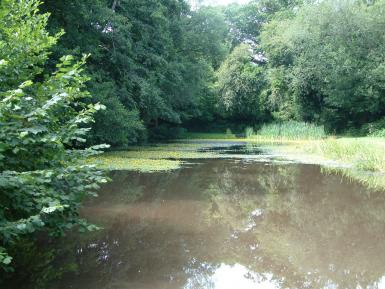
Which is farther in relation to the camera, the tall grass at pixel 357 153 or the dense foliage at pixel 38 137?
the tall grass at pixel 357 153

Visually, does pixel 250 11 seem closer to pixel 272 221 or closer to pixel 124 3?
pixel 124 3

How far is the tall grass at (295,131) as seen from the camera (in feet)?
85.2

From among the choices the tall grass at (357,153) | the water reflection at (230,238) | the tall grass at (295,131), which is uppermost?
the water reflection at (230,238)

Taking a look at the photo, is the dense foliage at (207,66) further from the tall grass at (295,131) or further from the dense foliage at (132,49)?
the tall grass at (295,131)

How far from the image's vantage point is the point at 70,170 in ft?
11.2

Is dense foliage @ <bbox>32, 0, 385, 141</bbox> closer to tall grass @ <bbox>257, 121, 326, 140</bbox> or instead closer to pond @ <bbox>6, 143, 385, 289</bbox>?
tall grass @ <bbox>257, 121, 326, 140</bbox>

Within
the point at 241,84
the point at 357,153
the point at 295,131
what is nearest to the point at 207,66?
the point at 241,84

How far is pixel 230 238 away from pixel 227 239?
7cm

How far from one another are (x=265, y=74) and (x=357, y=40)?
9663mm

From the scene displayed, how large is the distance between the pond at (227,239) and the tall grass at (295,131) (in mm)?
17043

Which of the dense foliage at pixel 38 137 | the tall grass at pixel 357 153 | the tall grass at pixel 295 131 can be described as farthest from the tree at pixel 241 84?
the dense foliage at pixel 38 137

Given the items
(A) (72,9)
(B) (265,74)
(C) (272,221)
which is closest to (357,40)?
(B) (265,74)

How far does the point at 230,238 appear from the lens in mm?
5328

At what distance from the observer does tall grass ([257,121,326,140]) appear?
85.2ft
